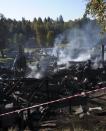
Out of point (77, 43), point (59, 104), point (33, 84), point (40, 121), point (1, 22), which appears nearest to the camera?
point (40, 121)

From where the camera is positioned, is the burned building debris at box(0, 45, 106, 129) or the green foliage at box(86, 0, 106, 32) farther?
the burned building debris at box(0, 45, 106, 129)

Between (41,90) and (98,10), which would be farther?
(41,90)

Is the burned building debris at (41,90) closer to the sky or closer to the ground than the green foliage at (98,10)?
closer to the ground

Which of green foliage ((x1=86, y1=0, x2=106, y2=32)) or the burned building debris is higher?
green foliage ((x1=86, y1=0, x2=106, y2=32))

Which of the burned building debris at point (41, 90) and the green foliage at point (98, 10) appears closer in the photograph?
the green foliage at point (98, 10)

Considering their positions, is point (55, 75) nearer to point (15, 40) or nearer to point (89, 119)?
point (89, 119)

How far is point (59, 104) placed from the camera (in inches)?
603

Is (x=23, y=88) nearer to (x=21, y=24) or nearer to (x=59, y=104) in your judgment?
(x=59, y=104)

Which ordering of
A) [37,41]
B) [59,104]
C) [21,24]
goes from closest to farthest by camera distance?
[59,104], [37,41], [21,24]

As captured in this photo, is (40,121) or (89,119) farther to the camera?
(40,121)

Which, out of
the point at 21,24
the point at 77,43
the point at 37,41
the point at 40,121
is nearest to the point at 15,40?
the point at 37,41

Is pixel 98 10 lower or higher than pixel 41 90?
higher

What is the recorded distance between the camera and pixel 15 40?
106438 mm

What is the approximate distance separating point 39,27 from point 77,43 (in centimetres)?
4448
